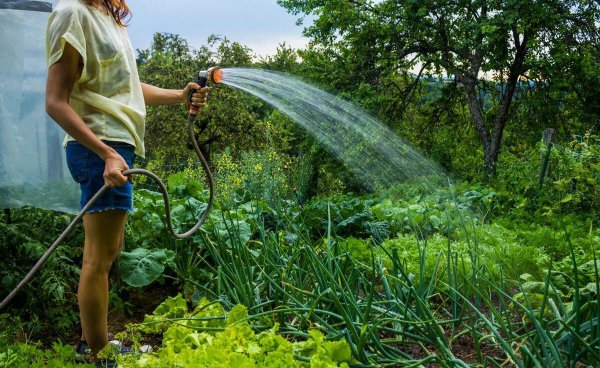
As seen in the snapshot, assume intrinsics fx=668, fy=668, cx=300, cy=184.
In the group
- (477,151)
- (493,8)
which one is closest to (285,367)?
(493,8)

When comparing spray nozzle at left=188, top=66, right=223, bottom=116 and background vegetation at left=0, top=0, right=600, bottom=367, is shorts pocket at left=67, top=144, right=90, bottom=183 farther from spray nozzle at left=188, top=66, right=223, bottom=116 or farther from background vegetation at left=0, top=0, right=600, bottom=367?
background vegetation at left=0, top=0, right=600, bottom=367

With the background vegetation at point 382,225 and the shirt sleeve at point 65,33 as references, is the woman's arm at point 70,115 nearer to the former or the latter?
the shirt sleeve at point 65,33

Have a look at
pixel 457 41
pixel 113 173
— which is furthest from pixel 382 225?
pixel 457 41

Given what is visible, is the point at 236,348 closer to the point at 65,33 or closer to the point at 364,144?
the point at 65,33

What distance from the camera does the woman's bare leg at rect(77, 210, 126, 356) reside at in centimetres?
246

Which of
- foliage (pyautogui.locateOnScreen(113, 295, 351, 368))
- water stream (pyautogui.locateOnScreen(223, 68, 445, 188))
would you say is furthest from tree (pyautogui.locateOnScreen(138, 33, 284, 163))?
foliage (pyautogui.locateOnScreen(113, 295, 351, 368))

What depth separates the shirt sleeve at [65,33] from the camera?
7.30 feet

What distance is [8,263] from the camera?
3184mm

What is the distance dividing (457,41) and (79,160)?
10.1 meters

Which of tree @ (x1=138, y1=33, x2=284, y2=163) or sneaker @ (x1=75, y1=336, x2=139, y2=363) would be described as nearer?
sneaker @ (x1=75, y1=336, x2=139, y2=363)

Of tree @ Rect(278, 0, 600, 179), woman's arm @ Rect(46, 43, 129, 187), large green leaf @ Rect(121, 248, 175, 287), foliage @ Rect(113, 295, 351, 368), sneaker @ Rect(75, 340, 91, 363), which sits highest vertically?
tree @ Rect(278, 0, 600, 179)

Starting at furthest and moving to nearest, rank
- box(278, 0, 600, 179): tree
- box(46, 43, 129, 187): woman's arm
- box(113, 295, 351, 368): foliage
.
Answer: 1. box(278, 0, 600, 179): tree
2. box(46, 43, 129, 187): woman's arm
3. box(113, 295, 351, 368): foliage

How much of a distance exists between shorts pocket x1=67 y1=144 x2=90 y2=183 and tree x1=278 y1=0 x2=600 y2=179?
28.6ft

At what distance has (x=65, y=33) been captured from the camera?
2.22 metres
